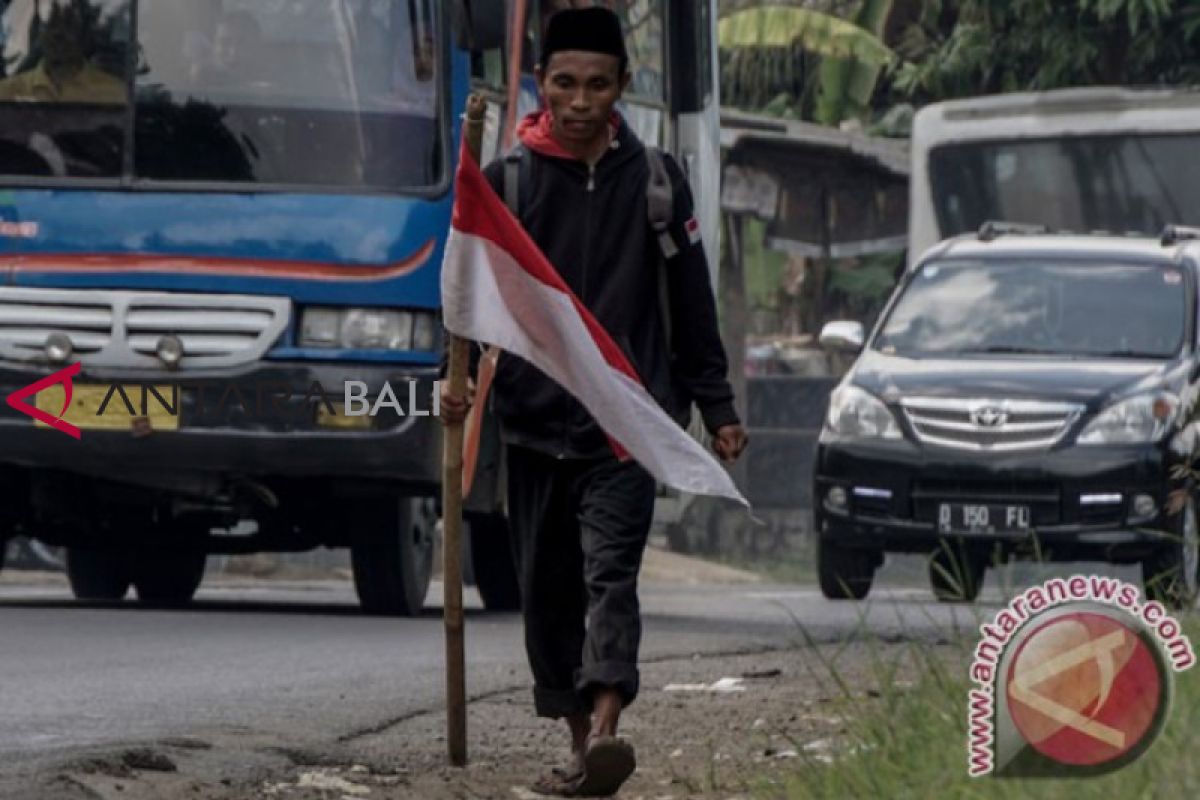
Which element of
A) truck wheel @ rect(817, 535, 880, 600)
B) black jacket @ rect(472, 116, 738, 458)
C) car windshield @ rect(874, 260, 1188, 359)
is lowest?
truck wheel @ rect(817, 535, 880, 600)

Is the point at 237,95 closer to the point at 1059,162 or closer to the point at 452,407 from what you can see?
the point at 452,407

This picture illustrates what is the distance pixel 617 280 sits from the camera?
26.7 ft

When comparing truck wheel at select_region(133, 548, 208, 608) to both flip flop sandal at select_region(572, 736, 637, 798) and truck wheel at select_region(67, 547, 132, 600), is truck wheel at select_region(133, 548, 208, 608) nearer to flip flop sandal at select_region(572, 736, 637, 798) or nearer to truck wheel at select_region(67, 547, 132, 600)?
truck wheel at select_region(67, 547, 132, 600)

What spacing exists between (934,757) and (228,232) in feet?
25.8

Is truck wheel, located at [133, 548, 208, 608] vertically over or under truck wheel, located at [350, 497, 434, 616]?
under

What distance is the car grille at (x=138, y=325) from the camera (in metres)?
14.3

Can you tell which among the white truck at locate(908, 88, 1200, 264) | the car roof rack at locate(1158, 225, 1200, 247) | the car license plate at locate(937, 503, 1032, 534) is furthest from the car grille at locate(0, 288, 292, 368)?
the white truck at locate(908, 88, 1200, 264)

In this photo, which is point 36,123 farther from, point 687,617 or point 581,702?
point 581,702

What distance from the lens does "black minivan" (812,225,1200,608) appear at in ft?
53.6

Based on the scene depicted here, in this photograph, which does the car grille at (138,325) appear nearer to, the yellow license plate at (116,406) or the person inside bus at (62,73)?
the yellow license plate at (116,406)

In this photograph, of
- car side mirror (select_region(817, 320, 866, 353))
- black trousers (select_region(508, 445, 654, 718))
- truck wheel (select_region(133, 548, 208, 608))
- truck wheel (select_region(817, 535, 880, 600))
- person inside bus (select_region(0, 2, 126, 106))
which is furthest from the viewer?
car side mirror (select_region(817, 320, 866, 353))

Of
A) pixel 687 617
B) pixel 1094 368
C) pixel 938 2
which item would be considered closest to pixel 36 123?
pixel 687 617

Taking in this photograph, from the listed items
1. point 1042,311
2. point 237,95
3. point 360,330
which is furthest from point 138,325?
point 1042,311

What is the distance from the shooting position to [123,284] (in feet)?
47.0
